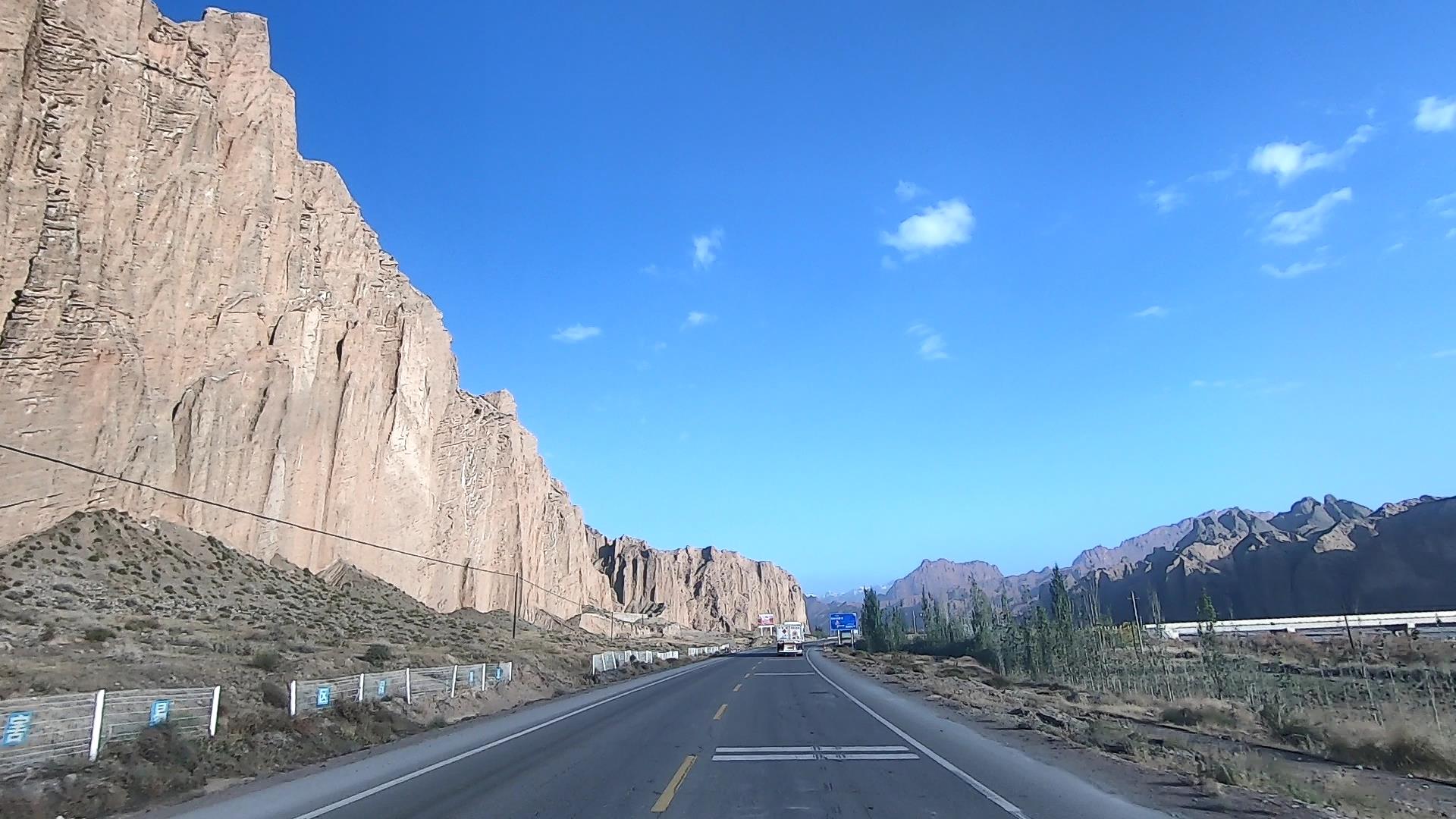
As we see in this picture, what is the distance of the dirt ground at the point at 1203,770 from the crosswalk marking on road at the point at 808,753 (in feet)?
7.34

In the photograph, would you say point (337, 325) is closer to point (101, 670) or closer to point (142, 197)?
point (142, 197)

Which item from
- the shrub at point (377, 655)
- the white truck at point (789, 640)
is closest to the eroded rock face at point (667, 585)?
the white truck at point (789, 640)

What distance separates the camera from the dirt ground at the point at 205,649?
12.1 meters

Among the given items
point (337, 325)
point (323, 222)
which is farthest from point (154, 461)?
point (323, 222)

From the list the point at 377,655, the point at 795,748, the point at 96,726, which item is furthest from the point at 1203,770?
the point at 377,655

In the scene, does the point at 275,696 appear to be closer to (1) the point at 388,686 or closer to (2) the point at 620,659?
(1) the point at 388,686

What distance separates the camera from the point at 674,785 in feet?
33.9

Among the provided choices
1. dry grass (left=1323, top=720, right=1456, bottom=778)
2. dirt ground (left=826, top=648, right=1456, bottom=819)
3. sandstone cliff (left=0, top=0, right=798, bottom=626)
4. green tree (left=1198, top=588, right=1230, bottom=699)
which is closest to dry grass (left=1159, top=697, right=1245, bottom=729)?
dirt ground (left=826, top=648, right=1456, bottom=819)

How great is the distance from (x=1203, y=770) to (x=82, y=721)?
605 inches

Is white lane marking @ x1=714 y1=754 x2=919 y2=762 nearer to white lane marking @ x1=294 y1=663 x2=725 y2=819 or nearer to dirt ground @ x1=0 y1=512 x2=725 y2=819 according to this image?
white lane marking @ x1=294 y1=663 x2=725 y2=819

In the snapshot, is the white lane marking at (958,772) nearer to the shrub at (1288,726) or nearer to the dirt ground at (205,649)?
the shrub at (1288,726)

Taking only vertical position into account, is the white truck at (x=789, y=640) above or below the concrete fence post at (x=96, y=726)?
below

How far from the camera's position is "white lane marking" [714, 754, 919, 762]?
40.4ft

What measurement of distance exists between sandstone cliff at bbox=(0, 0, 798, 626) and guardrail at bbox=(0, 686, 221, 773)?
2724 centimetres
